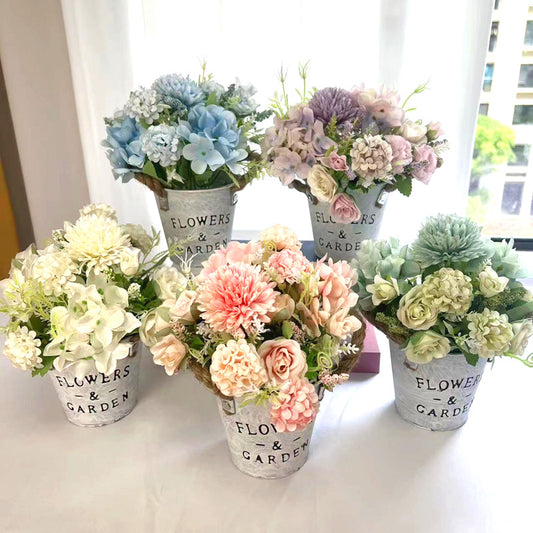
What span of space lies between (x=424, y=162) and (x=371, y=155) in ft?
0.36

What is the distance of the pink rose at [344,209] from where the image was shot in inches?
35.2

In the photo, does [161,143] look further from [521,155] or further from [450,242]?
[521,155]

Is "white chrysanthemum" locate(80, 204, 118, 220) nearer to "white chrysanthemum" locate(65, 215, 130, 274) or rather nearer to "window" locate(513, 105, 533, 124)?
"white chrysanthemum" locate(65, 215, 130, 274)

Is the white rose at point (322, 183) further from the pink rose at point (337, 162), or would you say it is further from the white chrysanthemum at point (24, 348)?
the white chrysanthemum at point (24, 348)

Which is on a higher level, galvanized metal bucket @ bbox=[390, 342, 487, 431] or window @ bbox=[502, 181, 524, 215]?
galvanized metal bucket @ bbox=[390, 342, 487, 431]

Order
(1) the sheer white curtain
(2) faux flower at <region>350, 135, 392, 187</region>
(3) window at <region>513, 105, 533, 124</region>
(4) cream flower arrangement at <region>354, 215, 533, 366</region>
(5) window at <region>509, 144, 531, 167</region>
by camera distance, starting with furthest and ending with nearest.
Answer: (5) window at <region>509, 144, 531, 167</region>, (3) window at <region>513, 105, 533, 124</region>, (1) the sheer white curtain, (2) faux flower at <region>350, 135, 392, 187</region>, (4) cream flower arrangement at <region>354, 215, 533, 366</region>

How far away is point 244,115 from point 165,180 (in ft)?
0.55

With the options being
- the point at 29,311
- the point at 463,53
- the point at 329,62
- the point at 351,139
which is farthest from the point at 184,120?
the point at 463,53

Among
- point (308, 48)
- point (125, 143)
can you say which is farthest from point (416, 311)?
point (308, 48)

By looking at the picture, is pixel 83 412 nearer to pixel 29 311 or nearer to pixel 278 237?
pixel 29 311

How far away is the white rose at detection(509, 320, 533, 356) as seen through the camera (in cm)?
72

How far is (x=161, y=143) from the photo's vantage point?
0.85 m

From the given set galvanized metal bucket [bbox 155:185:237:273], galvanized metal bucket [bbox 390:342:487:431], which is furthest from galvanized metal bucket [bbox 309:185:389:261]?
galvanized metal bucket [bbox 390:342:487:431]

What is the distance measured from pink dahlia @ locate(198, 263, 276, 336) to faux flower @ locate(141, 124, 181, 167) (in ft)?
0.99
